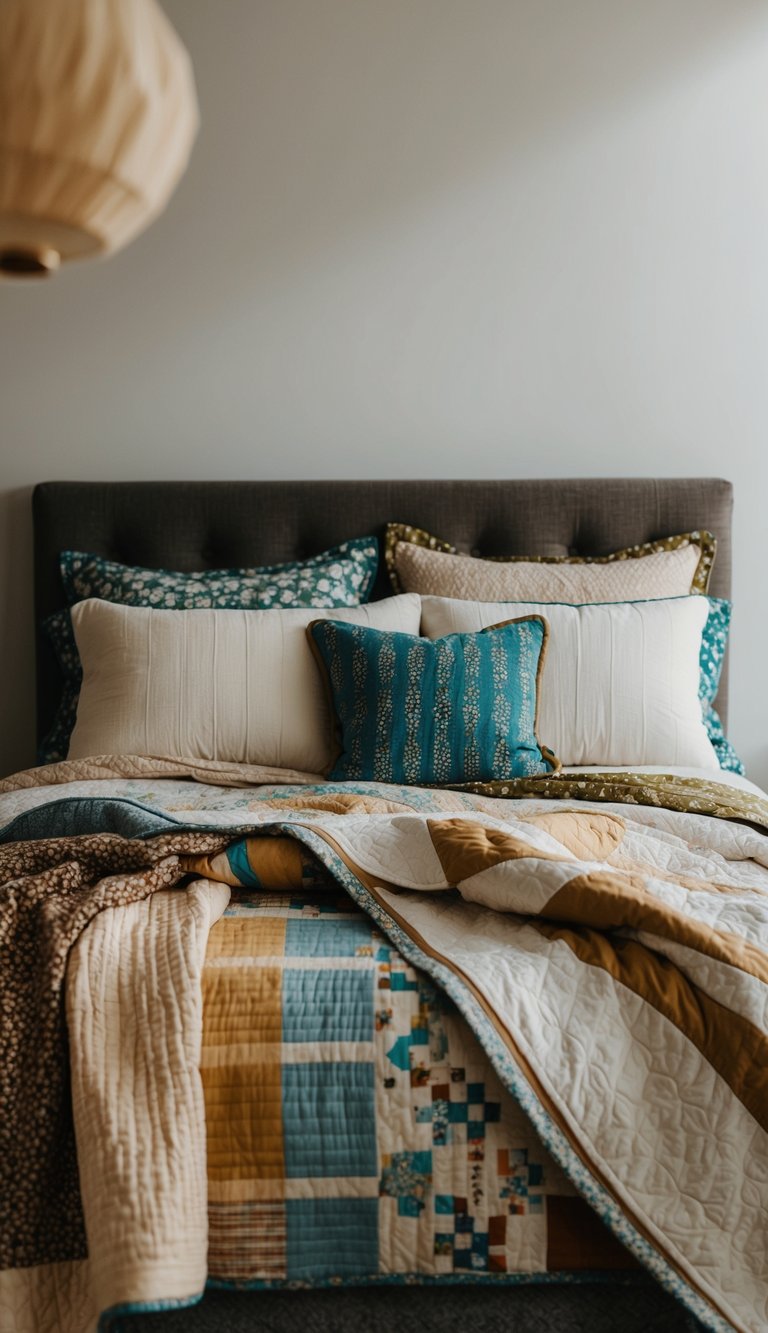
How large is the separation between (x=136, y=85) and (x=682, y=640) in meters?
1.74

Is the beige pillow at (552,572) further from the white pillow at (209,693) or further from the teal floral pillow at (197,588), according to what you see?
the white pillow at (209,693)

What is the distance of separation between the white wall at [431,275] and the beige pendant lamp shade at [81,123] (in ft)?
6.27

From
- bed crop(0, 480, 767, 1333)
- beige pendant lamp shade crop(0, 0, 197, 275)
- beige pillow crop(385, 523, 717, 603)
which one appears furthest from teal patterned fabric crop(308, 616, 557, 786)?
beige pendant lamp shade crop(0, 0, 197, 275)

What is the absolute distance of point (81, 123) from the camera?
0.95 meters

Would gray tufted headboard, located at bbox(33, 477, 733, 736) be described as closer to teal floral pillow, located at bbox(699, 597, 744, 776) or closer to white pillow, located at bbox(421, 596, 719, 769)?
teal floral pillow, located at bbox(699, 597, 744, 776)

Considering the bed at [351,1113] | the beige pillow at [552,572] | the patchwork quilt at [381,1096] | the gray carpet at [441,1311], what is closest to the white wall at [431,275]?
the beige pillow at [552,572]

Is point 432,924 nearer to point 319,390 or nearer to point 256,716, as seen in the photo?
point 256,716

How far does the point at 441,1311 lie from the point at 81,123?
116 centimetres

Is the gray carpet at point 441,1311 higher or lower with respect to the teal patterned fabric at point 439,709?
lower

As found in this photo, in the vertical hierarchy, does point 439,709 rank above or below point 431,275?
below

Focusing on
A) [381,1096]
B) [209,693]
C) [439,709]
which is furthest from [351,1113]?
[209,693]

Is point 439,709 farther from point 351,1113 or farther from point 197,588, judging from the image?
point 351,1113

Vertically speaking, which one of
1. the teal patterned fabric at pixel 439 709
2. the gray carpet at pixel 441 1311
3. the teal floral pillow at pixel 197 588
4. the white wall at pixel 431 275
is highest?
the white wall at pixel 431 275

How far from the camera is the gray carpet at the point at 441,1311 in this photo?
43.1 inches
